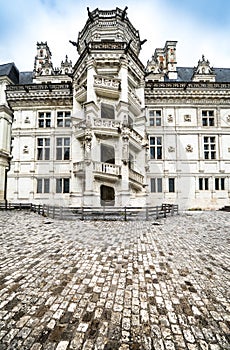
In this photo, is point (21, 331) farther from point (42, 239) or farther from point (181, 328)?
point (42, 239)

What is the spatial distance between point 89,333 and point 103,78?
17.8 meters

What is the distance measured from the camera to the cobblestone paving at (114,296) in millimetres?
2160

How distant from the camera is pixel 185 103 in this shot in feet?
68.0

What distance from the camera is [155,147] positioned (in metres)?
20.5

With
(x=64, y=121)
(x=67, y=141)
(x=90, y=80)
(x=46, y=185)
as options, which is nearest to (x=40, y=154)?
(x=67, y=141)

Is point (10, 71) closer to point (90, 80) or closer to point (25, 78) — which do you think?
point (25, 78)

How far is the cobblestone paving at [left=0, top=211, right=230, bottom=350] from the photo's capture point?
2160 millimetres

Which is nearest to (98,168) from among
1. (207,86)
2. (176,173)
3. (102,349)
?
(176,173)

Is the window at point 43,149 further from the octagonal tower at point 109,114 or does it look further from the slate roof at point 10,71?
the slate roof at point 10,71

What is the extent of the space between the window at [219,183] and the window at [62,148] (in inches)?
660

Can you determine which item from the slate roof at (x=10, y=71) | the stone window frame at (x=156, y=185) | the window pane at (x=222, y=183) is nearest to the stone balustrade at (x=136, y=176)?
the stone window frame at (x=156, y=185)

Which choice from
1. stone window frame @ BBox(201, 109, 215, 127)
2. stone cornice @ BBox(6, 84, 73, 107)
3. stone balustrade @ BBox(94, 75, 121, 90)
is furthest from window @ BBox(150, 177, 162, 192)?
stone cornice @ BBox(6, 84, 73, 107)

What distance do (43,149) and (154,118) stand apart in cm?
1323

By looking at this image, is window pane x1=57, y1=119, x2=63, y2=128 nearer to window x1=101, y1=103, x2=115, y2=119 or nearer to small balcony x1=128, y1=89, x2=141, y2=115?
window x1=101, y1=103, x2=115, y2=119
